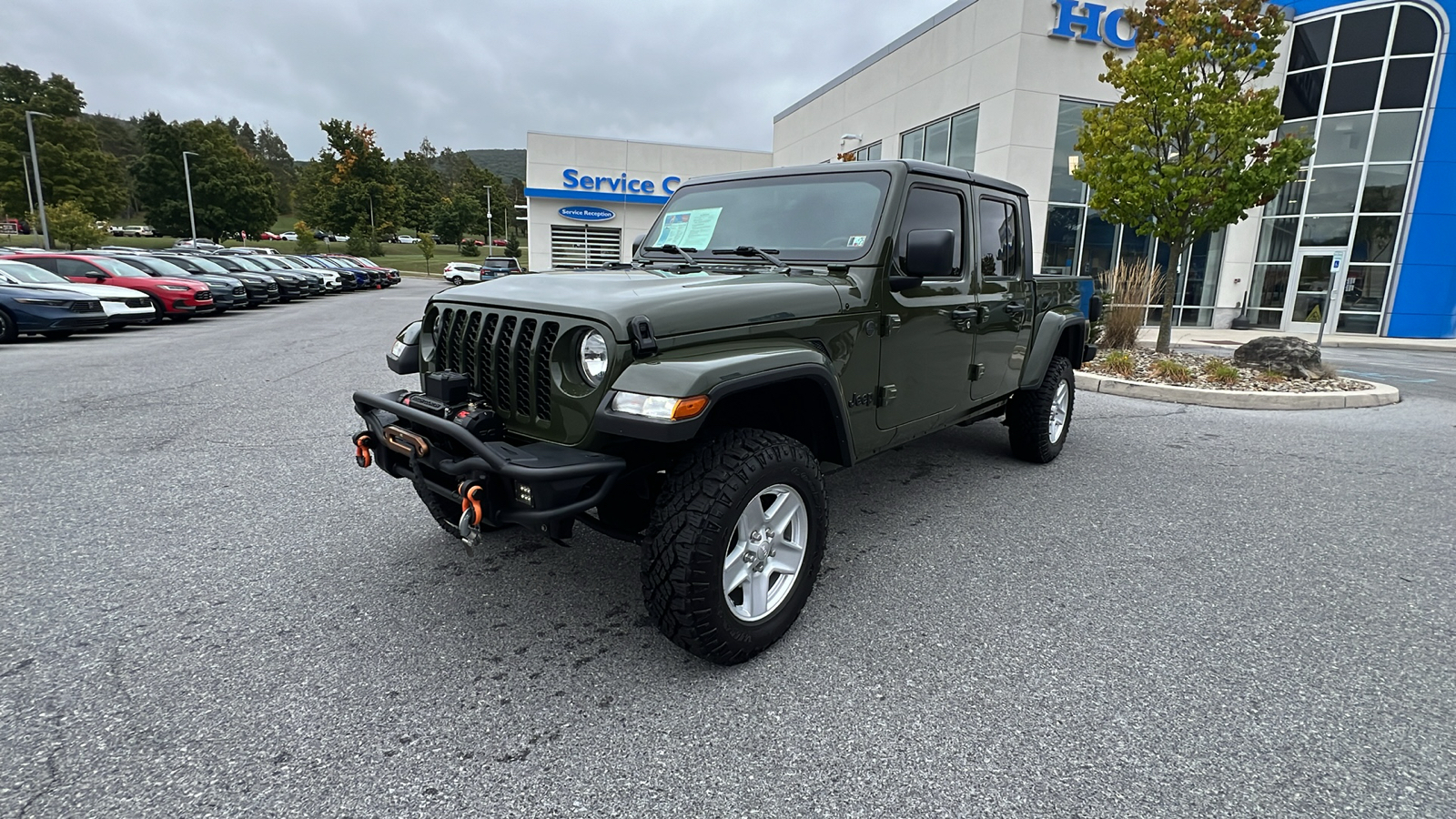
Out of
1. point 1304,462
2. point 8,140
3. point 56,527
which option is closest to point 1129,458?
point 1304,462

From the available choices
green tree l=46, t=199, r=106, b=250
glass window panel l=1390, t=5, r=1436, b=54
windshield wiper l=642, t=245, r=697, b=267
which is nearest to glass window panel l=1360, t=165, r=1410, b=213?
glass window panel l=1390, t=5, r=1436, b=54

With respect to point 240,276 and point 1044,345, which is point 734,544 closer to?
point 1044,345

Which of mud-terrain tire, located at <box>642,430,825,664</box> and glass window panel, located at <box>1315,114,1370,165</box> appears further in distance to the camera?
glass window panel, located at <box>1315,114,1370,165</box>

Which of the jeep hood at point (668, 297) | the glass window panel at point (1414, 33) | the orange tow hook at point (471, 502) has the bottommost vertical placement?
the orange tow hook at point (471, 502)

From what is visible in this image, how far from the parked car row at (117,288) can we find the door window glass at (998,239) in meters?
15.2

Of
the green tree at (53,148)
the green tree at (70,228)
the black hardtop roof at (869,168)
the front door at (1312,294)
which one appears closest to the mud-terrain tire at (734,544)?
the black hardtop roof at (869,168)

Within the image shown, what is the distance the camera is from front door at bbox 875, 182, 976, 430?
11.4 ft

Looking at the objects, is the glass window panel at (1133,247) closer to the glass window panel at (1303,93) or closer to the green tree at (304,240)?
the glass window panel at (1303,93)

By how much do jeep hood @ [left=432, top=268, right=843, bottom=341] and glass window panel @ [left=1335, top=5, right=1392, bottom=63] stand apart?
73.0 feet

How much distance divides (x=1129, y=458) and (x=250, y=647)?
5.95m

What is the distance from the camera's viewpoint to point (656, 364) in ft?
8.14

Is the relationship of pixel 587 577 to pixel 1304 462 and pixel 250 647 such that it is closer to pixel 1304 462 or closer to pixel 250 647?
pixel 250 647

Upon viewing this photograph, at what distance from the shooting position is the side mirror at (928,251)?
316cm

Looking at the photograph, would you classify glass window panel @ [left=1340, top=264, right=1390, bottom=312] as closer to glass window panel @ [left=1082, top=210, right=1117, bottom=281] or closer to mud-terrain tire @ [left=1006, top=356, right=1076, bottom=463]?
glass window panel @ [left=1082, top=210, right=1117, bottom=281]
